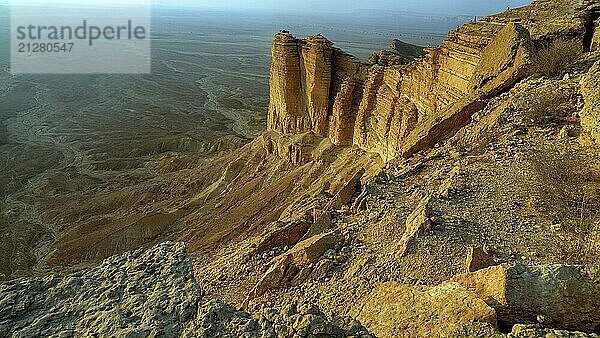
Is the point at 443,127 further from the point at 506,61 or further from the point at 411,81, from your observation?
the point at 411,81

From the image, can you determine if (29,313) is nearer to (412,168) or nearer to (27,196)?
(412,168)

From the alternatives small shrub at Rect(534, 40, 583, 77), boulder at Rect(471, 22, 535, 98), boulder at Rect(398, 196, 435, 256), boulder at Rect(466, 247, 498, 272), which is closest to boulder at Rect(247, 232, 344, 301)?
boulder at Rect(398, 196, 435, 256)

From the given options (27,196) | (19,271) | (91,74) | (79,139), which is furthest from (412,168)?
(91,74)

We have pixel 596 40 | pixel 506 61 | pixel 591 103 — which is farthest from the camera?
pixel 596 40

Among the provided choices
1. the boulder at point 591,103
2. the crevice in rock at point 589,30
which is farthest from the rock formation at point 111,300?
the crevice in rock at point 589,30

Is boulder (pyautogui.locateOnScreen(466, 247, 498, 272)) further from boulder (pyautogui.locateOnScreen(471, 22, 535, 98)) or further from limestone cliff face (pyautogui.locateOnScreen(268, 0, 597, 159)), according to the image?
boulder (pyautogui.locateOnScreen(471, 22, 535, 98))

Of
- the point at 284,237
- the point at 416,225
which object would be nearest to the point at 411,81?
the point at 284,237
